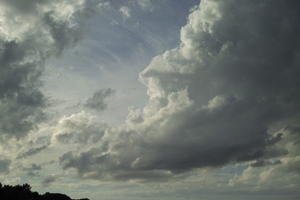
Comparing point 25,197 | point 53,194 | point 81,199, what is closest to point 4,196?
point 25,197

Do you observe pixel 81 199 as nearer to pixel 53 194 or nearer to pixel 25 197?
pixel 53 194

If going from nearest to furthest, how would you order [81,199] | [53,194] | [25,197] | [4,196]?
1. [4,196]
2. [25,197]
3. [53,194]
4. [81,199]

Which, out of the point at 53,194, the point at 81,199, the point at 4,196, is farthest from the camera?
the point at 81,199

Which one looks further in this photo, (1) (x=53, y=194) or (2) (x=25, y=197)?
(1) (x=53, y=194)

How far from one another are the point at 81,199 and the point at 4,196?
58.4 meters

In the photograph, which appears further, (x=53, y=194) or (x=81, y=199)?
(x=81, y=199)

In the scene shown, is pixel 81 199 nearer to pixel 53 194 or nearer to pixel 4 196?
pixel 53 194

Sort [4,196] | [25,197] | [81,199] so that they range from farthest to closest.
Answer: [81,199] → [25,197] → [4,196]

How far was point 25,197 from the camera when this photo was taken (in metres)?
145

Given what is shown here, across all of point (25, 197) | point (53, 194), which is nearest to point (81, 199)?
point (53, 194)

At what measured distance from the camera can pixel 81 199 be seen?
7274 inches

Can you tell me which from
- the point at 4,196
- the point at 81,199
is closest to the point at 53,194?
the point at 81,199

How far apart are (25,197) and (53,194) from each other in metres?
26.3

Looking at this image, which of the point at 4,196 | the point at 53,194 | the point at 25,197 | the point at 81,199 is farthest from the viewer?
the point at 81,199
